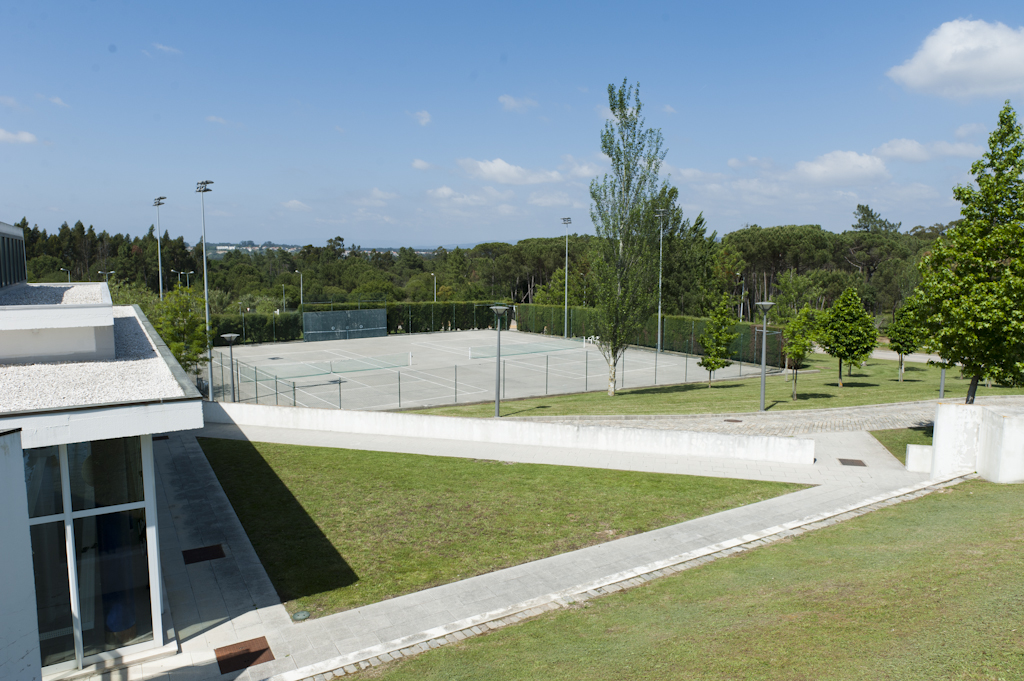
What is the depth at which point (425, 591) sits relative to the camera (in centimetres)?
976

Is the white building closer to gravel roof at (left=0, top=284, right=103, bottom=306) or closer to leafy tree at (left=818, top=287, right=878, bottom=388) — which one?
gravel roof at (left=0, top=284, right=103, bottom=306)

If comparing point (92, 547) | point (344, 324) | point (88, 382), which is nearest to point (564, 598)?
point (92, 547)

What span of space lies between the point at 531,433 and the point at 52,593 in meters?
12.8

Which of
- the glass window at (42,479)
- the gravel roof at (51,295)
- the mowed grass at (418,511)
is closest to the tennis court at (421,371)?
the mowed grass at (418,511)

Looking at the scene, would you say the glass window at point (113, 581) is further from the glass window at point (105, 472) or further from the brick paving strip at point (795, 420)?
the brick paving strip at point (795, 420)

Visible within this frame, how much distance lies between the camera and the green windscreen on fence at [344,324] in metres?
53.8

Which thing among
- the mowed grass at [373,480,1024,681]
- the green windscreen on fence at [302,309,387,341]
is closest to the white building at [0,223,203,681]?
the mowed grass at [373,480,1024,681]

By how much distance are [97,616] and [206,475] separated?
28.1 ft

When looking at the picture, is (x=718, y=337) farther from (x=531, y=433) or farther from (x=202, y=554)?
(x=202, y=554)

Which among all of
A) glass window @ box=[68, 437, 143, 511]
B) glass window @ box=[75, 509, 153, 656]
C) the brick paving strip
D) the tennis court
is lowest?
the tennis court

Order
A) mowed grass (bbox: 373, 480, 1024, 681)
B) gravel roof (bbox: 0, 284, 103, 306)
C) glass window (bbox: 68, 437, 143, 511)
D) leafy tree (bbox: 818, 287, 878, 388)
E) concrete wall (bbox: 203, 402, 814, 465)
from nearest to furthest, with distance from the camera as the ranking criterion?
mowed grass (bbox: 373, 480, 1024, 681) → glass window (bbox: 68, 437, 143, 511) → gravel roof (bbox: 0, 284, 103, 306) → concrete wall (bbox: 203, 402, 814, 465) → leafy tree (bbox: 818, 287, 878, 388)

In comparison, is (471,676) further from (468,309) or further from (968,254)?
(468,309)

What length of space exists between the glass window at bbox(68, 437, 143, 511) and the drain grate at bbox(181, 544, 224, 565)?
11.6 feet

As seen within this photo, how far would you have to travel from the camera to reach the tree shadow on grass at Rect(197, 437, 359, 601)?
1027cm
